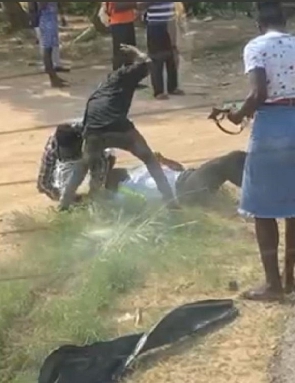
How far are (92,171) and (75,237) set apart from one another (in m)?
0.65

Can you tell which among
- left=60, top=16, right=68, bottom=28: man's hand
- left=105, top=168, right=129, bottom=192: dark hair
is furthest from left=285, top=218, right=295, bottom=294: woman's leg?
left=60, top=16, right=68, bottom=28: man's hand

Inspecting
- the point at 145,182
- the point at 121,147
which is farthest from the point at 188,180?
the point at 121,147

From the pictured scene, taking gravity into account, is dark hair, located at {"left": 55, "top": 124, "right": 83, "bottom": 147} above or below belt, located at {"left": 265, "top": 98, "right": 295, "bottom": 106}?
below

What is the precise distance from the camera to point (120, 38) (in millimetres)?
4879

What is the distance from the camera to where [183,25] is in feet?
17.3

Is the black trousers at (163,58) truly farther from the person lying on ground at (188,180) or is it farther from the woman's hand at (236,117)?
the woman's hand at (236,117)

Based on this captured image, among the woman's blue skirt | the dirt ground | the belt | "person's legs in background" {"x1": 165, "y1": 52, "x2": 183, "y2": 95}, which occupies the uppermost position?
the belt

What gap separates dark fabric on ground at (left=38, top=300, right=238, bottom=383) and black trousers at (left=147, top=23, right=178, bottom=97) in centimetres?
130

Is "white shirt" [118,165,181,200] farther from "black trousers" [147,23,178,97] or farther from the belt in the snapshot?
the belt

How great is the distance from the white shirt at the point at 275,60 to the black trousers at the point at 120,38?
0.53 meters

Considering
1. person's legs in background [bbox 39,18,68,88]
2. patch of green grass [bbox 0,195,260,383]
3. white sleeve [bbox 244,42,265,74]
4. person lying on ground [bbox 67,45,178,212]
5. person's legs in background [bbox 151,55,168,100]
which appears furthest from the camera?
person's legs in background [bbox 39,18,68,88]

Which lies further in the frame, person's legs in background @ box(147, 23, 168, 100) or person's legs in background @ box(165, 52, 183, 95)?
person's legs in background @ box(165, 52, 183, 95)

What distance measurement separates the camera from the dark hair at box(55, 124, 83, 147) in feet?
16.8

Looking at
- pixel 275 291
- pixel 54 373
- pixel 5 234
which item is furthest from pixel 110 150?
pixel 54 373
